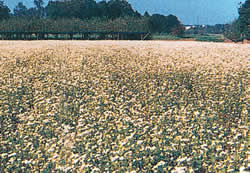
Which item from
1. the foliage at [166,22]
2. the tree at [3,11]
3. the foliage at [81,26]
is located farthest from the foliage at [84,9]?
the foliage at [81,26]

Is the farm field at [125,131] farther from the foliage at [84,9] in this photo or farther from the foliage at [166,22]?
the foliage at [166,22]

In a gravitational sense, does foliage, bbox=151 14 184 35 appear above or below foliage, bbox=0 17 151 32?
above

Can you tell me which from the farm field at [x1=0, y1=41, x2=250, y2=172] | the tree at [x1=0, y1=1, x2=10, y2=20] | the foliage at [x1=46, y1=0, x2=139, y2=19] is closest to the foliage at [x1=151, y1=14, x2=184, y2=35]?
the foliage at [x1=46, y1=0, x2=139, y2=19]

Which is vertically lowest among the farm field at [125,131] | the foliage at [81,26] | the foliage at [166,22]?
the farm field at [125,131]

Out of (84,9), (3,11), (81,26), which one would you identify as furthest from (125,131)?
(84,9)

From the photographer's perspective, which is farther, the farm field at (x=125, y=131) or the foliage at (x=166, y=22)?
the foliage at (x=166, y=22)

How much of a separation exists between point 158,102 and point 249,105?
272 centimetres

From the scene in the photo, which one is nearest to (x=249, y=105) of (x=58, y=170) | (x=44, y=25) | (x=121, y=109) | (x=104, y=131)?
(x=121, y=109)

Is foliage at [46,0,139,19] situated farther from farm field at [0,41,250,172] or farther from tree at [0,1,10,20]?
farm field at [0,41,250,172]

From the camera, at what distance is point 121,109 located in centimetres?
829

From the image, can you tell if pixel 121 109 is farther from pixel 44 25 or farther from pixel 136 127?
pixel 44 25

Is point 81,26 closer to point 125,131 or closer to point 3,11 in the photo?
point 3,11

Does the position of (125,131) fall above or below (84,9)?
below

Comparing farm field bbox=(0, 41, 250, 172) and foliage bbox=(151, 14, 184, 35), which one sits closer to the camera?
farm field bbox=(0, 41, 250, 172)
